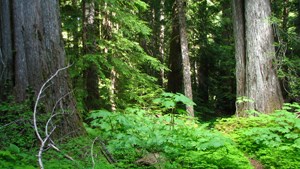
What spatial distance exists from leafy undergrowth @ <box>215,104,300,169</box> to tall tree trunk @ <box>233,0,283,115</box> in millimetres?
969

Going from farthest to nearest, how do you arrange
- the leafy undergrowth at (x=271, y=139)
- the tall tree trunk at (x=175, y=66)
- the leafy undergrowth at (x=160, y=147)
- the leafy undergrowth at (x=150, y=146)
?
→ the tall tree trunk at (x=175, y=66) < the leafy undergrowth at (x=271, y=139) < the leafy undergrowth at (x=160, y=147) < the leafy undergrowth at (x=150, y=146)

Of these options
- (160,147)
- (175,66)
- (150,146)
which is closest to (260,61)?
(160,147)

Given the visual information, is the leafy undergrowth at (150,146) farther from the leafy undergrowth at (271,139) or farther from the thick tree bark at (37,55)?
the thick tree bark at (37,55)

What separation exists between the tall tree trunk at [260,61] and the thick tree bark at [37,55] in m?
5.29

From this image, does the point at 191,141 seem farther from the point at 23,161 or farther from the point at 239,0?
the point at 239,0

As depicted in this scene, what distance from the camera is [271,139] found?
20.2 ft

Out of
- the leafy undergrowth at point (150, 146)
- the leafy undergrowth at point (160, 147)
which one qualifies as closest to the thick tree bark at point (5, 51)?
the leafy undergrowth at point (150, 146)

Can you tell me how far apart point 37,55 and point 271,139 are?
487 centimetres

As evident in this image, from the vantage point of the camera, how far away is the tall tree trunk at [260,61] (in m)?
8.28

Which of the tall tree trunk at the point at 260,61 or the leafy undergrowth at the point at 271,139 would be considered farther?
the tall tree trunk at the point at 260,61

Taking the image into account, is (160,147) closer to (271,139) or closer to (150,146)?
(150,146)

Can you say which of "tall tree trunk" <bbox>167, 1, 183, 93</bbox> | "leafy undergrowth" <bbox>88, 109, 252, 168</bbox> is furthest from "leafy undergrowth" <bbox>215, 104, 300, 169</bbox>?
"tall tree trunk" <bbox>167, 1, 183, 93</bbox>

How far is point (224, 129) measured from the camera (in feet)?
Result: 25.2

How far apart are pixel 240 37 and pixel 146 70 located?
8594mm
